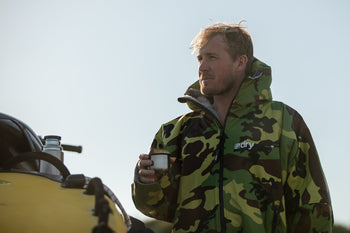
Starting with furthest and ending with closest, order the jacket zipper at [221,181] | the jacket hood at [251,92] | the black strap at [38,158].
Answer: the jacket hood at [251,92], the jacket zipper at [221,181], the black strap at [38,158]

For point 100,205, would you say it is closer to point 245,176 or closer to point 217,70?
point 245,176

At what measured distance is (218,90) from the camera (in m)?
4.98

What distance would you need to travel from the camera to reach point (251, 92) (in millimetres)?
4758

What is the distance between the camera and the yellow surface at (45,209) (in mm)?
2336

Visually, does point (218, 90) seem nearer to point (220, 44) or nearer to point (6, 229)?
point (220, 44)

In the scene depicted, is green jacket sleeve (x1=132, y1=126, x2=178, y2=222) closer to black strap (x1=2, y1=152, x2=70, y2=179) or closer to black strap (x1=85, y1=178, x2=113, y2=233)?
black strap (x1=2, y1=152, x2=70, y2=179)

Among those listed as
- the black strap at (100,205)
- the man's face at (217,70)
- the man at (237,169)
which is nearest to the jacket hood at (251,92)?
the man at (237,169)

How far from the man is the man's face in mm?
11

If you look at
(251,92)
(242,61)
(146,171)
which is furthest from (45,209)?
(242,61)

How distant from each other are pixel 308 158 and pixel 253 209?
67cm

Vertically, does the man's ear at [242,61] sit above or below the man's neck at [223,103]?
above

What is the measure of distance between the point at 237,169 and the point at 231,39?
1584mm

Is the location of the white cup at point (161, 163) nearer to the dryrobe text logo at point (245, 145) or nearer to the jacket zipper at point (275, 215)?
the dryrobe text logo at point (245, 145)

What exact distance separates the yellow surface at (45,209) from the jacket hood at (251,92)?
2327 millimetres
